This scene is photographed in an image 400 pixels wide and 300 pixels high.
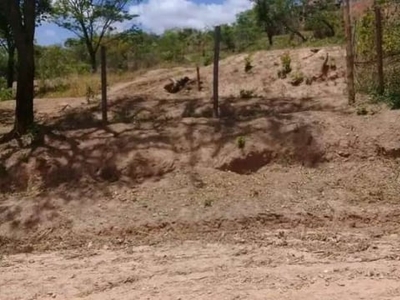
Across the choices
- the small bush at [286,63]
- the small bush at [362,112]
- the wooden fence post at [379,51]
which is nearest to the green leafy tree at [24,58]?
the small bush at [362,112]

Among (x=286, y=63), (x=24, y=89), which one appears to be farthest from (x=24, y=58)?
(x=286, y=63)

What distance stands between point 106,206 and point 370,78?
4.75m

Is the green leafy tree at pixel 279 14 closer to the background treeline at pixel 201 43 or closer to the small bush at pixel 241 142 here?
the background treeline at pixel 201 43

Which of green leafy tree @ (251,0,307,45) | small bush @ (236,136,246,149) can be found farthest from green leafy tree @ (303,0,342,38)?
small bush @ (236,136,246,149)

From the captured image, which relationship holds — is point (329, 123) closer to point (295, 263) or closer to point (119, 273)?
point (295, 263)

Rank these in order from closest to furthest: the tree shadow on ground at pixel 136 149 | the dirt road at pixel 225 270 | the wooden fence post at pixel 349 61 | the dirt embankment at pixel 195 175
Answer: the dirt road at pixel 225 270 < the dirt embankment at pixel 195 175 < the tree shadow on ground at pixel 136 149 < the wooden fence post at pixel 349 61

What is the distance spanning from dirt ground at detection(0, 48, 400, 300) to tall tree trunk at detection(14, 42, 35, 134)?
0.32m

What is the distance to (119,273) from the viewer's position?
592cm

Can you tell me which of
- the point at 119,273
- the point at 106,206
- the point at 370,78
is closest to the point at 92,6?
the point at 370,78

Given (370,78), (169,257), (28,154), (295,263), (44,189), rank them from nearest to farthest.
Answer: (295,263) → (169,257) → (44,189) → (28,154) → (370,78)

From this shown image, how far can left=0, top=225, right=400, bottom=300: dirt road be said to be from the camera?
5230 millimetres

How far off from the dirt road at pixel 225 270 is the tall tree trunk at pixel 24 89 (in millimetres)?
3668

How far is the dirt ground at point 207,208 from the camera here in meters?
5.60

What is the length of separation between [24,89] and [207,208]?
13.8 ft
